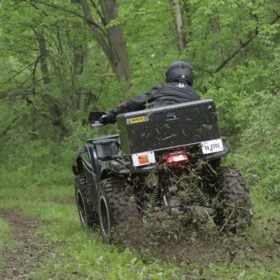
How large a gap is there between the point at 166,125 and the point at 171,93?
0.73 meters

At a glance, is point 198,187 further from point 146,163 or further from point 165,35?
point 165,35

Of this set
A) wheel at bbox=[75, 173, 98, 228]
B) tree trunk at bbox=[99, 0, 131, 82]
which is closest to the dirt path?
wheel at bbox=[75, 173, 98, 228]

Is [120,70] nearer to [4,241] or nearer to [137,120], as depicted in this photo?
[4,241]

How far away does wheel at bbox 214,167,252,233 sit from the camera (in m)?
7.18

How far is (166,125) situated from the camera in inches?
280

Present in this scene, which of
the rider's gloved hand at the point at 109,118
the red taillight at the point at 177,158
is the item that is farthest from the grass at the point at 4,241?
the red taillight at the point at 177,158

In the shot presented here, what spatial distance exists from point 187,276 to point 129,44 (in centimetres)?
1514

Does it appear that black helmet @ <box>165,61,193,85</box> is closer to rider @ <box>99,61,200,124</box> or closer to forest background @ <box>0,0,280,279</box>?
rider @ <box>99,61,200,124</box>

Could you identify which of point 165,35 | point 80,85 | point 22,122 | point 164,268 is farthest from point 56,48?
point 164,268

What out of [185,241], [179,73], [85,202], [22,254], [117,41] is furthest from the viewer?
[117,41]

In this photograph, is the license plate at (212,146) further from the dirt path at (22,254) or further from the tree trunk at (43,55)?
the tree trunk at (43,55)

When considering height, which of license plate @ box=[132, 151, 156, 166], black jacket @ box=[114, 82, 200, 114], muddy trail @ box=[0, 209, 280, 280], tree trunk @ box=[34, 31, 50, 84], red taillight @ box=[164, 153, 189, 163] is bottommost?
muddy trail @ box=[0, 209, 280, 280]

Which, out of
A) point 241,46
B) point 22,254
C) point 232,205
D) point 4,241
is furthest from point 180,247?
point 241,46

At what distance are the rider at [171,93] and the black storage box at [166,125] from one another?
52 cm
